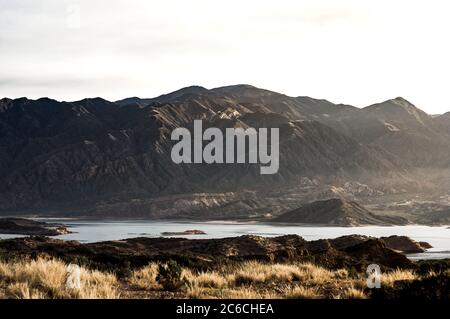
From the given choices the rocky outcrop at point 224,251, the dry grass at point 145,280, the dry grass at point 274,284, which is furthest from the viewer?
the rocky outcrop at point 224,251

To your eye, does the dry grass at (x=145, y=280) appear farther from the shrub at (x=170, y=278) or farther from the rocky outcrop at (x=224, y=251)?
the rocky outcrop at (x=224, y=251)

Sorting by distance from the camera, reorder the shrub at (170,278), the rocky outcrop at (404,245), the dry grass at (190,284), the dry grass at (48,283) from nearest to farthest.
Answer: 1. the dry grass at (48,283)
2. the dry grass at (190,284)
3. the shrub at (170,278)
4. the rocky outcrop at (404,245)

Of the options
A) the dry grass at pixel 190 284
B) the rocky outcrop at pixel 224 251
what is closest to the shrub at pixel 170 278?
the dry grass at pixel 190 284

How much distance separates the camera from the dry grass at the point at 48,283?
14.4 meters

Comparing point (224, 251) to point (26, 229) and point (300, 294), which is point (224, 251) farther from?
point (26, 229)

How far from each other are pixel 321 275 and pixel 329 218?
178 meters

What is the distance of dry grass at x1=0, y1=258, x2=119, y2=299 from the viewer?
14.4 meters

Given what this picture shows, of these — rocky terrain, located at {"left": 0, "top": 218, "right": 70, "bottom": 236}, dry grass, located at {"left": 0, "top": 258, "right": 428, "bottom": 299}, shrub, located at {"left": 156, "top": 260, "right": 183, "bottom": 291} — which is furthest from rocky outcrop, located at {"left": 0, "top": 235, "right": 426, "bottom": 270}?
rocky terrain, located at {"left": 0, "top": 218, "right": 70, "bottom": 236}

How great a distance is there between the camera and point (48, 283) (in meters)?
15.6

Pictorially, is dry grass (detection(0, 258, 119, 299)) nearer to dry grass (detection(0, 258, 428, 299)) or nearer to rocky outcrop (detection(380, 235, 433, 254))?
dry grass (detection(0, 258, 428, 299))

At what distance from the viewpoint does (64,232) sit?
14925 cm

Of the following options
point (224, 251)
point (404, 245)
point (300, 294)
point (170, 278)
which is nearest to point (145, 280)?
point (170, 278)
